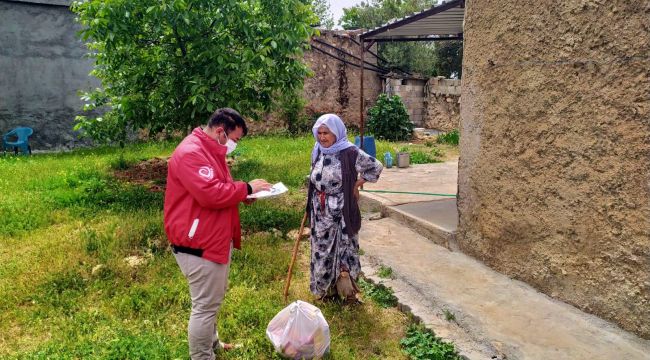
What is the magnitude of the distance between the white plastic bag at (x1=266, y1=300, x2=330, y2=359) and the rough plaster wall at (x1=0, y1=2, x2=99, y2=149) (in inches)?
445

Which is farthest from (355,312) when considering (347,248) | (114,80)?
(114,80)

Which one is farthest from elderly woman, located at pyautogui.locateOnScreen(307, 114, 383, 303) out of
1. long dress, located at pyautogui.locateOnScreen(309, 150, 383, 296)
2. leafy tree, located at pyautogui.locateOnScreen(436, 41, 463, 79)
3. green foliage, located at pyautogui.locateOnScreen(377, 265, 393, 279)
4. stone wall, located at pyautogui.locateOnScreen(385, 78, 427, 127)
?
leafy tree, located at pyautogui.locateOnScreen(436, 41, 463, 79)

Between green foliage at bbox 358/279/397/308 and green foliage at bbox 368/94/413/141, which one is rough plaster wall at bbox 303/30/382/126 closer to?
green foliage at bbox 368/94/413/141

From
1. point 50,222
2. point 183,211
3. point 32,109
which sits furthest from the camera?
point 32,109

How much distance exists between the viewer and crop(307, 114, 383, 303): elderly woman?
12.5 feet

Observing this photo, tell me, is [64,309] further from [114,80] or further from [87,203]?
[114,80]

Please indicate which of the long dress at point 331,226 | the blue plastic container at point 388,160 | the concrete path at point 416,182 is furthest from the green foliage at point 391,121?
the long dress at point 331,226

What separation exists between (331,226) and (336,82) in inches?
461

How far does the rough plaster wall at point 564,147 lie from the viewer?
321cm

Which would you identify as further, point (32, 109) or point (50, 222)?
point (32, 109)

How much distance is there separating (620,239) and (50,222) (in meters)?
5.92

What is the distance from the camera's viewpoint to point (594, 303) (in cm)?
355

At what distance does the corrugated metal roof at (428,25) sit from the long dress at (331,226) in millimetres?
4203

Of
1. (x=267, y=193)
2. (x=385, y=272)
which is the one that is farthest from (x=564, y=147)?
(x=267, y=193)
